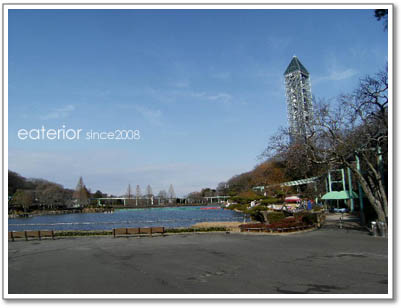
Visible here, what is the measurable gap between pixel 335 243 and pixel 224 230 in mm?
8210

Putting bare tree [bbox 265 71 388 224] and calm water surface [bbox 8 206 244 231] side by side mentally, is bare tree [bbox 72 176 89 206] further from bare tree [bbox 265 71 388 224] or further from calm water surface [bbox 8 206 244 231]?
bare tree [bbox 265 71 388 224]

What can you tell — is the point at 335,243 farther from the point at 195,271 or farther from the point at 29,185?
the point at 29,185

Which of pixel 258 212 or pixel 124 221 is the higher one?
pixel 258 212

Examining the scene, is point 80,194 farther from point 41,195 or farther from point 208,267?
point 208,267

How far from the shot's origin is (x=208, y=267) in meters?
11.0

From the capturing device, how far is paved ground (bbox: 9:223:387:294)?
8.49 m

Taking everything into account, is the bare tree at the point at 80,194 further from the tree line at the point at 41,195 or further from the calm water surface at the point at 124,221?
the calm water surface at the point at 124,221

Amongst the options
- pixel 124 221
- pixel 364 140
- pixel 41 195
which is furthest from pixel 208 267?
pixel 41 195

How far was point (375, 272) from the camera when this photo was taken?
9734mm

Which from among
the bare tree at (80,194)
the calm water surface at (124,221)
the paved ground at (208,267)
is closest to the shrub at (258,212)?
the calm water surface at (124,221)

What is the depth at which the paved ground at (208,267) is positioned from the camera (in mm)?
8492

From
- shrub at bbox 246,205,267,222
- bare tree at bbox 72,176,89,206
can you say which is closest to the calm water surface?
shrub at bbox 246,205,267,222

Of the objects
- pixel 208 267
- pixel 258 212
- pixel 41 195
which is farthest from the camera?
pixel 41 195

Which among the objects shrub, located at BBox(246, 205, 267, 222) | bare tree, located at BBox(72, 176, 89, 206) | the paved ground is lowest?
bare tree, located at BBox(72, 176, 89, 206)
